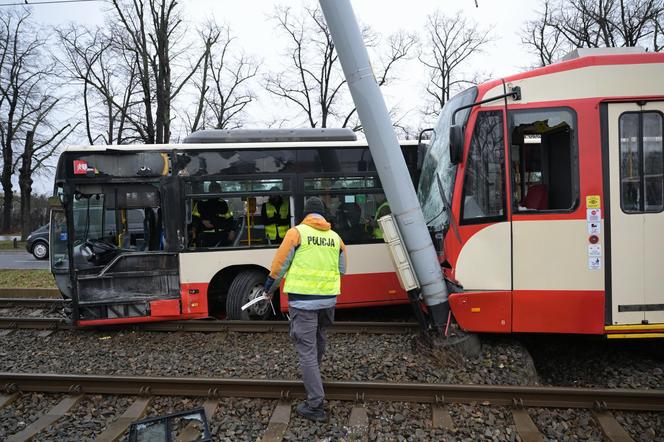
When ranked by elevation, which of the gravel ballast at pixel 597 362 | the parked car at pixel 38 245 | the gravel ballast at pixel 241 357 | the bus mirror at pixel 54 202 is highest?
the bus mirror at pixel 54 202

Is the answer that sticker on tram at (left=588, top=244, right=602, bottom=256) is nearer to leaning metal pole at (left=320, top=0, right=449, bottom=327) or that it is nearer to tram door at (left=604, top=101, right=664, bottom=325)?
tram door at (left=604, top=101, right=664, bottom=325)

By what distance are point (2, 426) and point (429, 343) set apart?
4.33 meters

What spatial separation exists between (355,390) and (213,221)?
3673 millimetres

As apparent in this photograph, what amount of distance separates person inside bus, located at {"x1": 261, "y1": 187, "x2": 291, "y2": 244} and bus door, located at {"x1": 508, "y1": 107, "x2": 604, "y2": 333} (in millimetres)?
3506

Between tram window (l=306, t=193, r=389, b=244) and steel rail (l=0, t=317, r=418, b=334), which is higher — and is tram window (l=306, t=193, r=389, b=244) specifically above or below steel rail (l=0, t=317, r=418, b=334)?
above

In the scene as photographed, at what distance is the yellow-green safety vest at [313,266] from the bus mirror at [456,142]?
1.87 meters

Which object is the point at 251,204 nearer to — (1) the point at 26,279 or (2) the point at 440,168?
(2) the point at 440,168

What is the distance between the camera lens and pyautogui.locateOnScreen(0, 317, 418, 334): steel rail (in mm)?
6734

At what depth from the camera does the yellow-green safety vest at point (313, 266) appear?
4098 mm

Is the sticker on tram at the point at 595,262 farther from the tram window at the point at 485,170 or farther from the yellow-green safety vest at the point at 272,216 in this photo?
the yellow-green safety vest at the point at 272,216

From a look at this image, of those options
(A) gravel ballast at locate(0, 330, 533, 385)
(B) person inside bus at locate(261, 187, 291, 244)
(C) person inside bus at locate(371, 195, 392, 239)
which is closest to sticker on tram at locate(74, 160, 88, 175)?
(A) gravel ballast at locate(0, 330, 533, 385)

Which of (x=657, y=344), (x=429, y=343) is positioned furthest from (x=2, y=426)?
(x=657, y=344)

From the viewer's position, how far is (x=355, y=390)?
4.58 meters

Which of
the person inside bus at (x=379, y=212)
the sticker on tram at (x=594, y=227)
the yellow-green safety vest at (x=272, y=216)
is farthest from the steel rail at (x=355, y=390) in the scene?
the person inside bus at (x=379, y=212)
